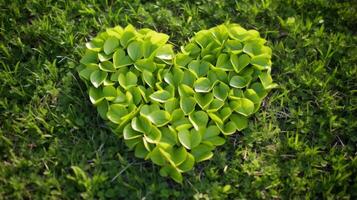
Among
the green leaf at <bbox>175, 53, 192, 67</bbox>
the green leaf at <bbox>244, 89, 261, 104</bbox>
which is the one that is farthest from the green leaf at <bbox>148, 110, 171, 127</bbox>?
the green leaf at <bbox>244, 89, 261, 104</bbox>

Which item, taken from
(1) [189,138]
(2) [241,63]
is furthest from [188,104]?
(2) [241,63]

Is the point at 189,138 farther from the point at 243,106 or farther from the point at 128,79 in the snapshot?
the point at 128,79

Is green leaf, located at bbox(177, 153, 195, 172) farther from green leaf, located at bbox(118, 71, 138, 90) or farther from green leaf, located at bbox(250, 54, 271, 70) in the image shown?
green leaf, located at bbox(250, 54, 271, 70)

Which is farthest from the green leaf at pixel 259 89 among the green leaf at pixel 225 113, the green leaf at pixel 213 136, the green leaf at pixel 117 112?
the green leaf at pixel 117 112

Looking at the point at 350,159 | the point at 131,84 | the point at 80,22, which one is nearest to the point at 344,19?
the point at 350,159

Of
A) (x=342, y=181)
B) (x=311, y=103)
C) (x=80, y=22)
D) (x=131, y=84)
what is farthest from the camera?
(x=80, y=22)

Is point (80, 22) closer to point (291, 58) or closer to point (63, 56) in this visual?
point (63, 56)

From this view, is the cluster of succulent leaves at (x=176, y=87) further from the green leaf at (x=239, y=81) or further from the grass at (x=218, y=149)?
the grass at (x=218, y=149)
